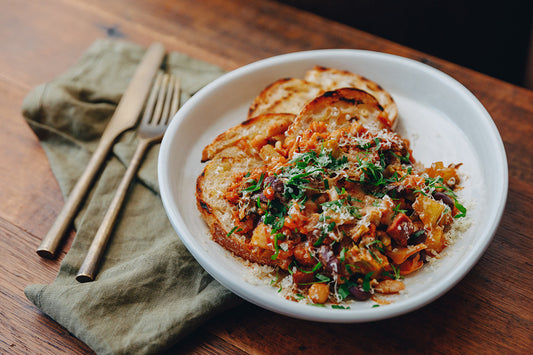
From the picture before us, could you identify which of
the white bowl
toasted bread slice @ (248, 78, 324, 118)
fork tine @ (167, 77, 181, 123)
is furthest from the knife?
toasted bread slice @ (248, 78, 324, 118)

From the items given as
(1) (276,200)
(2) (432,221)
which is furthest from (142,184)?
(2) (432,221)

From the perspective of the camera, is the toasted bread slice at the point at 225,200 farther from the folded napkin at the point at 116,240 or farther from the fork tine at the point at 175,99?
the fork tine at the point at 175,99

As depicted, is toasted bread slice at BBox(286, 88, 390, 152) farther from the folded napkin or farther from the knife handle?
the knife handle

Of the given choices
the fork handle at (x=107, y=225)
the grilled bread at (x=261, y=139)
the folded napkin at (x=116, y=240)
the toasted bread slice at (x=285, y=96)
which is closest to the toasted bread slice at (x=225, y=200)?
the grilled bread at (x=261, y=139)

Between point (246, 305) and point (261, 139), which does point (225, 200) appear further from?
point (246, 305)

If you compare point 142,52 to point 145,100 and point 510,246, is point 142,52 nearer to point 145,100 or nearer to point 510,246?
point 145,100
